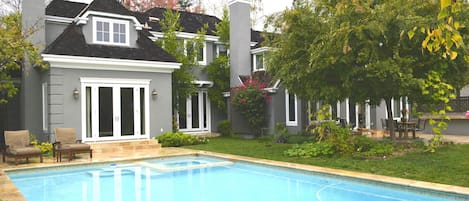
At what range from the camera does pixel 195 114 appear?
2327 cm

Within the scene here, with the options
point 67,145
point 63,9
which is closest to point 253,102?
point 67,145

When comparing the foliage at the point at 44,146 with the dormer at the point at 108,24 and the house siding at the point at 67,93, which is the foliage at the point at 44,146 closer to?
the house siding at the point at 67,93

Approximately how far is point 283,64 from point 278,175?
14.1ft

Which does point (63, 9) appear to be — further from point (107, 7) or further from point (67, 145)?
point (67, 145)

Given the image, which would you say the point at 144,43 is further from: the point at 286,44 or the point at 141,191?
the point at 141,191

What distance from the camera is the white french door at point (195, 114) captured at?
22688mm

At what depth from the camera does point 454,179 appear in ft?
29.2

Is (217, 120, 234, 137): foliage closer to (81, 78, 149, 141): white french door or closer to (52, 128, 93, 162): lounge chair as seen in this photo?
(81, 78, 149, 141): white french door

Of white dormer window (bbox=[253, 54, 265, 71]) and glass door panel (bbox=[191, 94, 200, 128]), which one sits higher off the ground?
white dormer window (bbox=[253, 54, 265, 71])

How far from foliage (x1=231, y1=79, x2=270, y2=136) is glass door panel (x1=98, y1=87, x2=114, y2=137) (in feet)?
22.0

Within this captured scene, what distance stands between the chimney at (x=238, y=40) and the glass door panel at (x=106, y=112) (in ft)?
25.7

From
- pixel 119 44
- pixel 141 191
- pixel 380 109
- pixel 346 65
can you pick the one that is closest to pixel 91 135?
pixel 119 44

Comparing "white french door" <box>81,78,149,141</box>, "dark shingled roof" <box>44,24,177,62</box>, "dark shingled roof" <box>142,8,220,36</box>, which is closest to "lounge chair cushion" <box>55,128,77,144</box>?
"white french door" <box>81,78,149,141</box>

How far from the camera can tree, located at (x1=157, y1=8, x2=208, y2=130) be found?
20.9 metres
